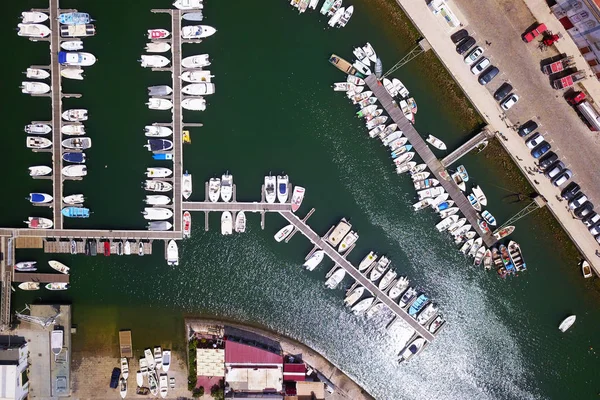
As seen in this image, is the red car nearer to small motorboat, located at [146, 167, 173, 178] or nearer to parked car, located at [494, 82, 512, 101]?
parked car, located at [494, 82, 512, 101]

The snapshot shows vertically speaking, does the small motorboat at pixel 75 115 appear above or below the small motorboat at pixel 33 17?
below

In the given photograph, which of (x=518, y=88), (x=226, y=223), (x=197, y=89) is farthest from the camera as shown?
(x=226, y=223)

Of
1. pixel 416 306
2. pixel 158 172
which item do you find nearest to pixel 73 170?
pixel 158 172

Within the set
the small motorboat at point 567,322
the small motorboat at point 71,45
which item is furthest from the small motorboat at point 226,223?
the small motorboat at point 567,322

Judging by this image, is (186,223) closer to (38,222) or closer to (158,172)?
(158,172)

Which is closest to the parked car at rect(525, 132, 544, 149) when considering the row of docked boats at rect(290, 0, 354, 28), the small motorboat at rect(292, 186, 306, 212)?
the row of docked boats at rect(290, 0, 354, 28)

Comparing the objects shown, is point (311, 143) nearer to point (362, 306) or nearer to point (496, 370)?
point (362, 306)

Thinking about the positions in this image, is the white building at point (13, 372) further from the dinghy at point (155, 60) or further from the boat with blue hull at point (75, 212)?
the dinghy at point (155, 60)

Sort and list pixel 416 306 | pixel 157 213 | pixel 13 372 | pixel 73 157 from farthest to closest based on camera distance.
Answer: pixel 416 306 → pixel 157 213 → pixel 73 157 → pixel 13 372
